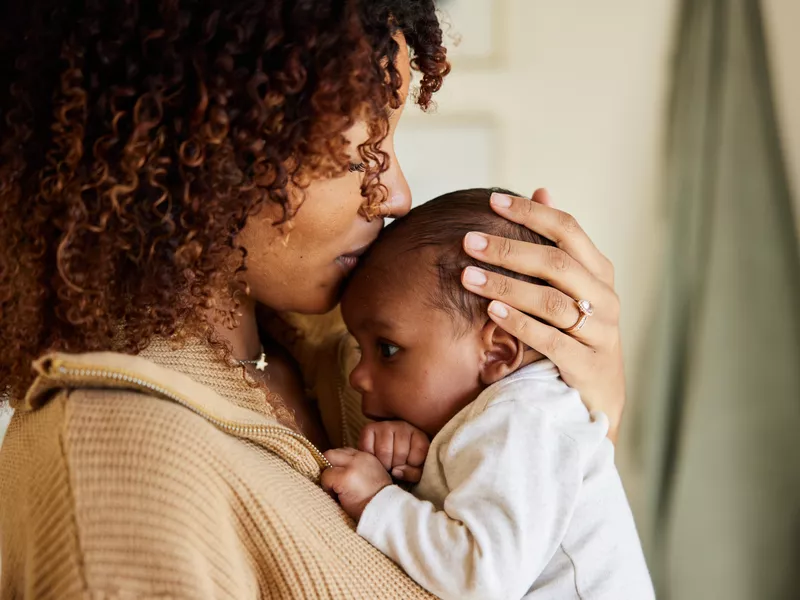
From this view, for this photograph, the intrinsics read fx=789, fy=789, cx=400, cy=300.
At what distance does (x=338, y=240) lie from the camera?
3.53 ft

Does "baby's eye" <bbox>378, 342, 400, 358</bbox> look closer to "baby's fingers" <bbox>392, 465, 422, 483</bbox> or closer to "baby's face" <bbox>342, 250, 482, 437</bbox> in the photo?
"baby's face" <bbox>342, 250, 482, 437</bbox>

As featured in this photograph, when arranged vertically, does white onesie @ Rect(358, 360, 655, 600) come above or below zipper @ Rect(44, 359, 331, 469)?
below

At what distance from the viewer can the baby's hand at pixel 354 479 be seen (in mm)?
988

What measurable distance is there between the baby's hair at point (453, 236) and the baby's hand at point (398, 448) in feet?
0.59

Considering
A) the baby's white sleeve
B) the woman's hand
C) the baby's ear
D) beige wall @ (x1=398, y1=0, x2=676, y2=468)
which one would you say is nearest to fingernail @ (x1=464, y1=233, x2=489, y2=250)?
the woman's hand

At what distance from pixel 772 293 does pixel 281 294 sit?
3.50 ft

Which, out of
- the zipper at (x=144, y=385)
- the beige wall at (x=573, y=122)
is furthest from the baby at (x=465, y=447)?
the beige wall at (x=573, y=122)

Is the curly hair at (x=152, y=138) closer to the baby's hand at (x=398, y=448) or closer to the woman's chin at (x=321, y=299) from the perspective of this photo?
the woman's chin at (x=321, y=299)

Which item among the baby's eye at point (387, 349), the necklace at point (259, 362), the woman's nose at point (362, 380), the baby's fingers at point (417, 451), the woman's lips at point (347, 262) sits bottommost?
the baby's fingers at point (417, 451)

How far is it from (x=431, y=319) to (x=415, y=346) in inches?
1.8

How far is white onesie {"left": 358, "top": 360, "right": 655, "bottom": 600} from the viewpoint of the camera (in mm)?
914

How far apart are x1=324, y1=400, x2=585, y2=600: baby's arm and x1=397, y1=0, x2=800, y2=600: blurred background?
0.83 m

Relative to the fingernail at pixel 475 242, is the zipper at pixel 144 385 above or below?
below

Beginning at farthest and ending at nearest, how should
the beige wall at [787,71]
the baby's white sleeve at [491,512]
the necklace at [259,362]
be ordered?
1. the beige wall at [787,71]
2. the necklace at [259,362]
3. the baby's white sleeve at [491,512]
